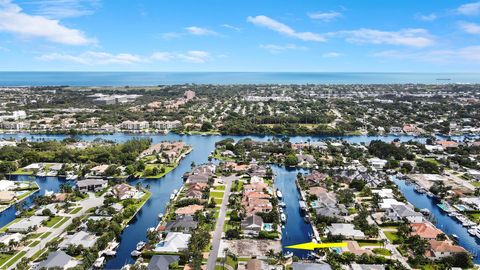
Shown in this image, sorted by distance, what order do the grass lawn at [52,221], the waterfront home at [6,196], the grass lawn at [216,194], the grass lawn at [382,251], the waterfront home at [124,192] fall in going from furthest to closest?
→ the grass lawn at [216,194] → the waterfront home at [124,192] → the waterfront home at [6,196] → the grass lawn at [52,221] → the grass lawn at [382,251]

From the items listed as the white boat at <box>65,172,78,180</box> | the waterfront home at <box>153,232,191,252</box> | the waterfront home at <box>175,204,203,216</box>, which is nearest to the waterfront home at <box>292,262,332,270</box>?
the waterfront home at <box>153,232,191,252</box>

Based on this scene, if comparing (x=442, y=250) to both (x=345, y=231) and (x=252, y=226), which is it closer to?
(x=345, y=231)

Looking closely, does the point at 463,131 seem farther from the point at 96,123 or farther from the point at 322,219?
the point at 96,123

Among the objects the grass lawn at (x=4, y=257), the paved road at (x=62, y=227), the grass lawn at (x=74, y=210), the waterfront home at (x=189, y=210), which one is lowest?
the grass lawn at (x=4, y=257)

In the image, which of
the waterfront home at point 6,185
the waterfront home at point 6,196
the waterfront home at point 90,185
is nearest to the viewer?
the waterfront home at point 6,196

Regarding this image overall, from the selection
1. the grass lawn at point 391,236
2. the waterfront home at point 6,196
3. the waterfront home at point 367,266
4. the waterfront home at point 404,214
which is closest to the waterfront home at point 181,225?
the waterfront home at point 367,266

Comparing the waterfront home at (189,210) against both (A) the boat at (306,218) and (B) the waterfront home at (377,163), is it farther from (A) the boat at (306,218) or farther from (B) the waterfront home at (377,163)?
(B) the waterfront home at (377,163)

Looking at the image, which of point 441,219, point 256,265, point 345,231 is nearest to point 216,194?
point 345,231

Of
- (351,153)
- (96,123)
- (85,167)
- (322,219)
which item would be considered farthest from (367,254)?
(96,123)
